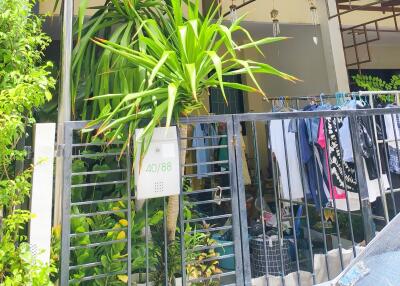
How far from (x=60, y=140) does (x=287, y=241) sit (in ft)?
7.06

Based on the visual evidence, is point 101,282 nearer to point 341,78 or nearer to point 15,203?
point 15,203

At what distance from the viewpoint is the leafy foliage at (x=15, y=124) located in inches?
49.6

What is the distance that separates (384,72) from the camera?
6805 mm

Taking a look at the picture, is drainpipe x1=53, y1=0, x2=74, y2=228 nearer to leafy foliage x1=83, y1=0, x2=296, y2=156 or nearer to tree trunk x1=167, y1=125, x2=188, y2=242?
leafy foliage x1=83, y1=0, x2=296, y2=156

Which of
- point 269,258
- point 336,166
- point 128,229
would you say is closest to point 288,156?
point 336,166

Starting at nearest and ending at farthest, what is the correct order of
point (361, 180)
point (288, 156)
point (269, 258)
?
point (361, 180)
point (269, 258)
point (288, 156)

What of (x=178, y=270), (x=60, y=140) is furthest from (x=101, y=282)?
(x=60, y=140)

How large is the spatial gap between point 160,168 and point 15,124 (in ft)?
1.94

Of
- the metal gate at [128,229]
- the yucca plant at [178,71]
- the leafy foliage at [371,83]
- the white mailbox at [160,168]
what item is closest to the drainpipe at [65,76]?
the metal gate at [128,229]

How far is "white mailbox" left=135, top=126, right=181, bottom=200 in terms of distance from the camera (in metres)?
1.45

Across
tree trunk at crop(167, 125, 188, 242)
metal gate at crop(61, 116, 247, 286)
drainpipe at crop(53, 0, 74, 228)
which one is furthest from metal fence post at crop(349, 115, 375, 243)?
drainpipe at crop(53, 0, 74, 228)

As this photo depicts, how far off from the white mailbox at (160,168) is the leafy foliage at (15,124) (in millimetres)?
445

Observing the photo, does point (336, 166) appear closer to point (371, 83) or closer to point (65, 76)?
point (65, 76)

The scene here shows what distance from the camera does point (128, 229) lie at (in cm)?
148
